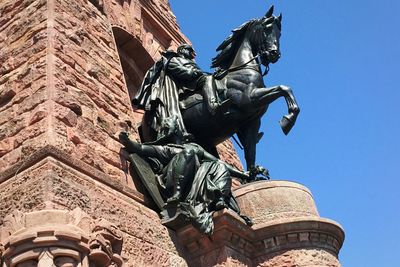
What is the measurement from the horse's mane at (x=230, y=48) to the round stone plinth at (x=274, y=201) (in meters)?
2.17

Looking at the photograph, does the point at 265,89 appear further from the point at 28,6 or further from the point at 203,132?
the point at 28,6

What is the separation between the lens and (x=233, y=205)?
6.40m

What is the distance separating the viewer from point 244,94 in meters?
7.24

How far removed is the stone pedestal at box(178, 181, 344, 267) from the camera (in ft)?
19.4

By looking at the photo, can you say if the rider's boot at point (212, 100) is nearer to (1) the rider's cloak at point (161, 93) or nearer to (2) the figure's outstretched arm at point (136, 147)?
(1) the rider's cloak at point (161, 93)

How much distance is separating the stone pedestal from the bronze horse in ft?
2.68

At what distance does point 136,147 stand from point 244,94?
1.61m

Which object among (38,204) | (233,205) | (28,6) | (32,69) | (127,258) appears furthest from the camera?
(28,6)

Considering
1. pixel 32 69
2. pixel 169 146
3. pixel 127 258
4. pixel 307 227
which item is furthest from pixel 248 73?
pixel 127 258

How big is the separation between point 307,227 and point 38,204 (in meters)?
2.89

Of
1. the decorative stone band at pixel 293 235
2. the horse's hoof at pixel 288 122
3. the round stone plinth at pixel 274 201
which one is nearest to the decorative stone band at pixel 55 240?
the decorative stone band at pixel 293 235

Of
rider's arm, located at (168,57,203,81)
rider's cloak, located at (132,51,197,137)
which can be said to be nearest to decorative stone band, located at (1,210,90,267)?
rider's cloak, located at (132,51,197,137)

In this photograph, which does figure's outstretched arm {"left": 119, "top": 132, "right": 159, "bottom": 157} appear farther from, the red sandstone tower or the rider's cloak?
the rider's cloak

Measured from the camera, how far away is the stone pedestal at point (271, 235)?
5.93 m
